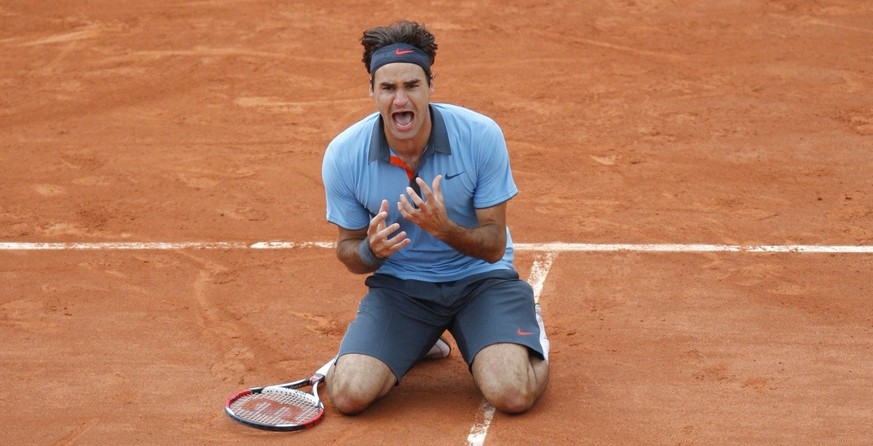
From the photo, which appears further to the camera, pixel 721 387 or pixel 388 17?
pixel 388 17

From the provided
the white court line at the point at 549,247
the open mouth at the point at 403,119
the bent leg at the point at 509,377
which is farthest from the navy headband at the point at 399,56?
the white court line at the point at 549,247

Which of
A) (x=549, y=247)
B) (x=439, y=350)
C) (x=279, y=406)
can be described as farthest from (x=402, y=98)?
(x=549, y=247)

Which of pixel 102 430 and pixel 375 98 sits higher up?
pixel 375 98

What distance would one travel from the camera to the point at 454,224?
592 centimetres

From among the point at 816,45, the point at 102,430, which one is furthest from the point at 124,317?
the point at 816,45

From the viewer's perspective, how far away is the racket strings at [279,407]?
238 inches

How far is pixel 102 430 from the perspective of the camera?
19.9 feet

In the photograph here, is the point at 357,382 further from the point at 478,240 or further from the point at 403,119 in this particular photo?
the point at 403,119

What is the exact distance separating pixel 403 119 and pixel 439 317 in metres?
1.07

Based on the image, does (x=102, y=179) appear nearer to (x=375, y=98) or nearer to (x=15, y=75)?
(x=15, y=75)

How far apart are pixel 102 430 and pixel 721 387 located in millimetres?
3140

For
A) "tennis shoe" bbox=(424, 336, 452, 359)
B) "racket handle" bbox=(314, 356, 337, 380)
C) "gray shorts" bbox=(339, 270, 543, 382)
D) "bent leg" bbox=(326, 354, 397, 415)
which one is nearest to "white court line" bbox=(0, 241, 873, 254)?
"tennis shoe" bbox=(424, 336, 452, 359)

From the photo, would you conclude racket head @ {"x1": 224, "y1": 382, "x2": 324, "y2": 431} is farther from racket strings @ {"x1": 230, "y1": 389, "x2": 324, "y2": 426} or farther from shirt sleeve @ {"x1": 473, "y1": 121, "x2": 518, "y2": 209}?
shirt sleeve @ {"x1": 473, "y1": 121, "x2": 518, "y2": 209}

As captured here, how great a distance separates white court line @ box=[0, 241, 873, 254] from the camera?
7.98 metres
